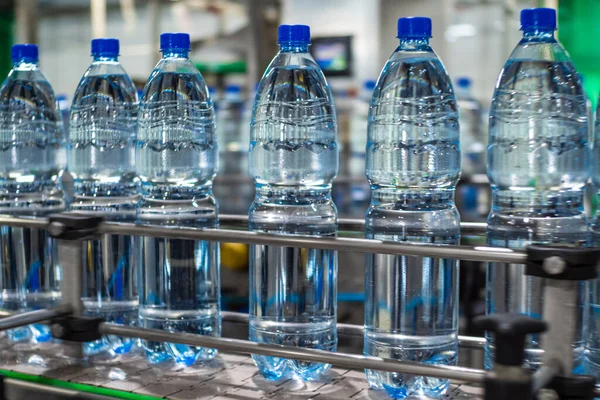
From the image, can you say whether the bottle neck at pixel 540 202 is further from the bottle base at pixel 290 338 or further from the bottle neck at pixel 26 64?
the bottle neck at pixel 26 64

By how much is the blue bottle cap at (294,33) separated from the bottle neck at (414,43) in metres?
0.13

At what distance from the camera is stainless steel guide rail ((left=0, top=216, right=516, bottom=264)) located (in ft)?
2.56

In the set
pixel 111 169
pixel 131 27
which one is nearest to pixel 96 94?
pixel 111 169

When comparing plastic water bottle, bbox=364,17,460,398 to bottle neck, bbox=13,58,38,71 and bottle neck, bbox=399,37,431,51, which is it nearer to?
bottle neck, bbox=399,37,431,51

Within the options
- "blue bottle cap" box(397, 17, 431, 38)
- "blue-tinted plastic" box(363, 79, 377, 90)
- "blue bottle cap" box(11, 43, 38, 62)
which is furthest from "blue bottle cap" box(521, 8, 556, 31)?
"blue-tinted plastic" box(363, 79, 377, 90)

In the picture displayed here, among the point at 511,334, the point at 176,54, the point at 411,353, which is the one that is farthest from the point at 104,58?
the point at 511,334

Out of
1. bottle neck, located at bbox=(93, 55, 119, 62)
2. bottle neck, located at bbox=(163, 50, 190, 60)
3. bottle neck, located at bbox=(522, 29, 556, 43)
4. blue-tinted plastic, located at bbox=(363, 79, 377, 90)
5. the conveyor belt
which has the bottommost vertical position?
the conveyor belt

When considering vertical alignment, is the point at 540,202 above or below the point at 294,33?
below

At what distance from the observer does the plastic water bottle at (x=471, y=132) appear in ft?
13.3

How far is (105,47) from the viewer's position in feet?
3.79

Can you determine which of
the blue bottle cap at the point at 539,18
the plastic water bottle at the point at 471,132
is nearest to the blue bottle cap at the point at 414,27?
the blue bottle cap at the point at 539,18

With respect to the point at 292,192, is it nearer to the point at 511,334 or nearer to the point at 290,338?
the point at 290,338

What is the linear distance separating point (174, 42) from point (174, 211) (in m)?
0.25

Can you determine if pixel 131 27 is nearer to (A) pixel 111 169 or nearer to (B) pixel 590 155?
(A) pixel 111 169
